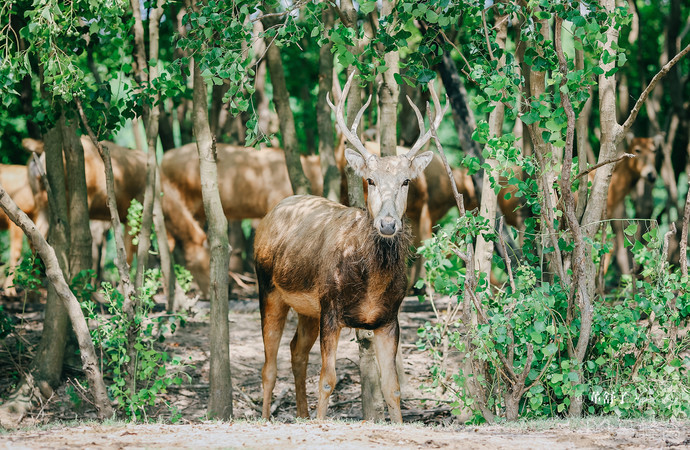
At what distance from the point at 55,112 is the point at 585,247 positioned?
5416 mm

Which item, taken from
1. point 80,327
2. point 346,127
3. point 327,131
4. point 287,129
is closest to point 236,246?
point 327,131

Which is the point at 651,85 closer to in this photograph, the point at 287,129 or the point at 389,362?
the point at 389,362

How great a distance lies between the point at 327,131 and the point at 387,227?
451cm

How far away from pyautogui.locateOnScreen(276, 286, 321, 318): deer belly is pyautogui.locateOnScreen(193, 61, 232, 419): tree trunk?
665 mm

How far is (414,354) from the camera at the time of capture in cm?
1137

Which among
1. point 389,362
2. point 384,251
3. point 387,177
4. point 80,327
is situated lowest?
point 389,362

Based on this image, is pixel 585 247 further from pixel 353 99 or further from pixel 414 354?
pixel 414 354

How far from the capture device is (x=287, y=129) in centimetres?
1050

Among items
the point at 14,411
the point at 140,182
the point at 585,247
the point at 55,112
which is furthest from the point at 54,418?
the point at 140,182

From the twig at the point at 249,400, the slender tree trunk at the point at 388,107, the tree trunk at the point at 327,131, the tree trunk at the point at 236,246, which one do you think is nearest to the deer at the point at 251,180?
the tree trunk at the point at 236,246

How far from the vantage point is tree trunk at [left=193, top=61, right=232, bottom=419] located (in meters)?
8.45

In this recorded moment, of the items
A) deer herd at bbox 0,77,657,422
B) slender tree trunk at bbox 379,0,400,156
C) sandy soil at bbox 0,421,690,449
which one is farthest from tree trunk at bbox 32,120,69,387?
slender tree trunk at bbox 379,0,400,156

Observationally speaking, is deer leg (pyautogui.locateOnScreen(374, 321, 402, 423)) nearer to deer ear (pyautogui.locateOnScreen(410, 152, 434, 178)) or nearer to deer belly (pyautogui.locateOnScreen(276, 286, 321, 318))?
deer belly (pyautogui.locateOnScreen(276, 286, 321, 318))

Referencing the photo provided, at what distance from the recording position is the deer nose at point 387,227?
6.86m
